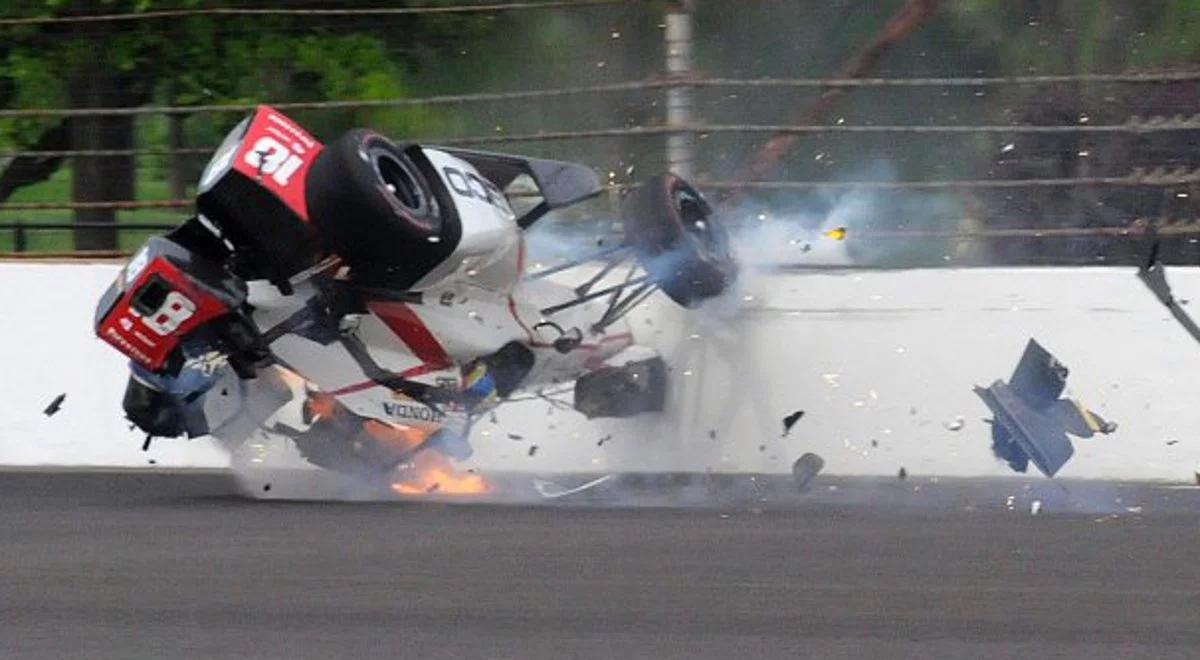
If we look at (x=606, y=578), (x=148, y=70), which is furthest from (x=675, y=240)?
(x=148, y=70)

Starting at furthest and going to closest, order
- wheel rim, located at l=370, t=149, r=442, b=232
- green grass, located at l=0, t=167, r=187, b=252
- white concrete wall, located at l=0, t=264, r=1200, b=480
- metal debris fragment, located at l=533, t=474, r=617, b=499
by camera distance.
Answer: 1. green grass, located at l=0, t=167, r=187, b=252
2. white concrete wall, located at l=0, t=264, r=1200, b=480
3. metal debris fragment, located at l=533, t=474, r=617, b=499
4. wheel rim, located at l=370, t=149, r=442, b=232

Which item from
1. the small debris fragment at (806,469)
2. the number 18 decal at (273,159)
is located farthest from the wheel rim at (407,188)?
the small debris fragment at (806,469)

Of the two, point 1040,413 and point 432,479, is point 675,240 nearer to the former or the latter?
point 432,479

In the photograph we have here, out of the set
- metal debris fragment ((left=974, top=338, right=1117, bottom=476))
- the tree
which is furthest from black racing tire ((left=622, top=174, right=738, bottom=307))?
the tree

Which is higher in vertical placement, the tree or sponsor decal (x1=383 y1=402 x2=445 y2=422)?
the tree

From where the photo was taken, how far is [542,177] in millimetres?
8062

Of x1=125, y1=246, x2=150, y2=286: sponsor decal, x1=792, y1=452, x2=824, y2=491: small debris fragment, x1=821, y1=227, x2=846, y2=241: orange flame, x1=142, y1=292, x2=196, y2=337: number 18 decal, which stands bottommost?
x1=792, y1=452, x2=824, y2=491: small debris fragment

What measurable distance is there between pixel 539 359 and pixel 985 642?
10.4 ft

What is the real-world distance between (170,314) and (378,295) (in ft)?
2.26

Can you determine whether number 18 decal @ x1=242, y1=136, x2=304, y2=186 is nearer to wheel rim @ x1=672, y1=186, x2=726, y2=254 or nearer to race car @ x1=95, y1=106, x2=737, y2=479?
race car @ x1=95, y1=106, x2=737, y2=479

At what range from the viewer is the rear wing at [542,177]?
8000 mm

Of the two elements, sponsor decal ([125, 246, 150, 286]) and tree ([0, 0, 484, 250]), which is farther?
tree ([0, 0, 484, 250])

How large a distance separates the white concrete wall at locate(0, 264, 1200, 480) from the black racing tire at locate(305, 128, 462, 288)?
3.50 feet

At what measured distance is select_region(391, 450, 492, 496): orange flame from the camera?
7.77m
